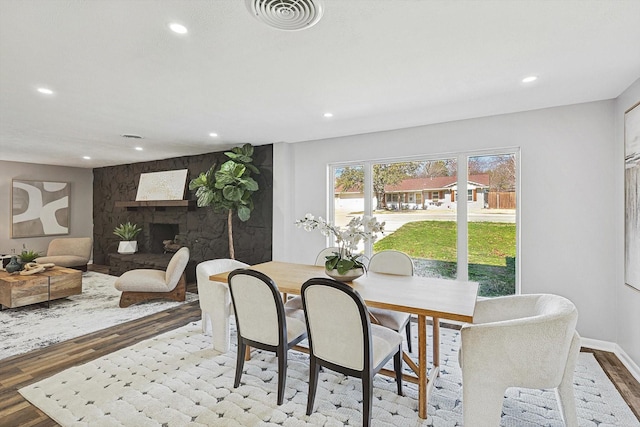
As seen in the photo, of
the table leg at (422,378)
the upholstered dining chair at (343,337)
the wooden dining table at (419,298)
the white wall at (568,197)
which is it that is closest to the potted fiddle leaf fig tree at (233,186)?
the wooden dining table at (419,298)

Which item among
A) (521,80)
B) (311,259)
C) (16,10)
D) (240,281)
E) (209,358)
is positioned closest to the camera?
(16,10)

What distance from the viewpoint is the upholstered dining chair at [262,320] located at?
2.28 meters

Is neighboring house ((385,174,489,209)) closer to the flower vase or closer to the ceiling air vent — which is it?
the ceiling air vent

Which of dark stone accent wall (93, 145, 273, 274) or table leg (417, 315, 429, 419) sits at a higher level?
dark stone accent wall (93, 145, 273, 274)

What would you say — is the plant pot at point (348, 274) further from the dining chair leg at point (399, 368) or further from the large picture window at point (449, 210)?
the large picture window at point (449, 210)

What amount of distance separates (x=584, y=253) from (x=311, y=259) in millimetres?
3163

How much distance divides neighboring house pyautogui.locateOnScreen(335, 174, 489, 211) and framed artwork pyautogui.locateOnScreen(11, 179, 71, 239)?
22.5ft

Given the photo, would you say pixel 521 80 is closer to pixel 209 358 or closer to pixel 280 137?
pixel 280 137

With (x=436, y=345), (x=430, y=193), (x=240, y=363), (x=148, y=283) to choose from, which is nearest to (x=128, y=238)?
(x=148, y=283)

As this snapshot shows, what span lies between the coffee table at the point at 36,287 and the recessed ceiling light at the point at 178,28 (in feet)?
13.9

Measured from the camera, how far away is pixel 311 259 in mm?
4855

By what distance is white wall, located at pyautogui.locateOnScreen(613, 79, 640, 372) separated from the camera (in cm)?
267

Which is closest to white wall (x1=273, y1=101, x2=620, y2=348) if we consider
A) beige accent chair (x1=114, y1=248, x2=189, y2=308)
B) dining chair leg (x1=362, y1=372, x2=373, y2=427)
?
dining chair leg (x1=362, y1=372, x2=373, y2=427)

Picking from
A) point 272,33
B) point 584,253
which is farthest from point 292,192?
point 584,253
